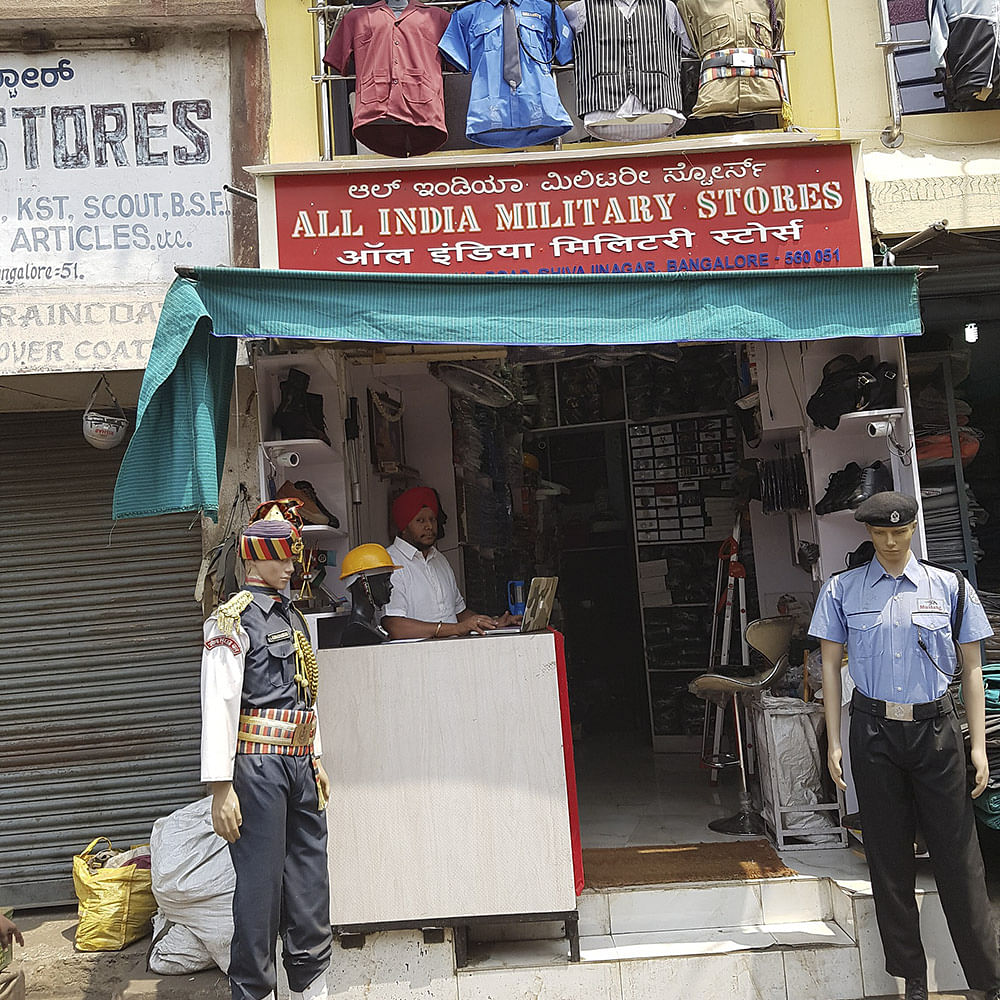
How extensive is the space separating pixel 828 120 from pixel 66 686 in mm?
5545

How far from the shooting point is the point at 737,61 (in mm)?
5398

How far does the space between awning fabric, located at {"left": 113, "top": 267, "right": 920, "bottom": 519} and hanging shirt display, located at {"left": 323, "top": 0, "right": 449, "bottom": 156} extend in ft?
5.40

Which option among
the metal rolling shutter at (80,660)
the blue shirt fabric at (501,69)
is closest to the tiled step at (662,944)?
the metal rolling shutter at (80,660)

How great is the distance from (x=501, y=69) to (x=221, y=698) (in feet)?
11.9

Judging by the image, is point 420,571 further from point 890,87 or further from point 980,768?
point 890,87

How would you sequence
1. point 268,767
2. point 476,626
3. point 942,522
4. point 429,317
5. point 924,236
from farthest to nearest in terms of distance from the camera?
point 942,522, point 924,236, point 476,626, point 429,317, point 268,767

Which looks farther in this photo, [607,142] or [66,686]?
[66,686]

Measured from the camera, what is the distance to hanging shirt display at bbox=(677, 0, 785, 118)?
5395 millimetres

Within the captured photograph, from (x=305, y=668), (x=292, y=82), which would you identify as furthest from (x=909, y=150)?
(x=305, y=668)

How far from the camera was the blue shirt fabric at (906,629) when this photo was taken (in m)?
4.03

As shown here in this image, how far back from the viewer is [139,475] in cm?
409

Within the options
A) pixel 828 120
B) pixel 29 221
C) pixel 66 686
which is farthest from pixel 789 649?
pixel 29 221

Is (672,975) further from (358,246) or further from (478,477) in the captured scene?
(478,477)

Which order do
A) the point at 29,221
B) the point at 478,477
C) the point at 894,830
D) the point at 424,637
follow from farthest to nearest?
→ the point at 478,477, the point at 29,221, the point at 424,637, the point at 894,830
